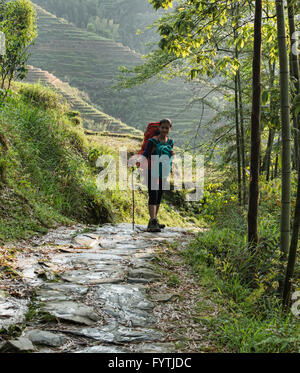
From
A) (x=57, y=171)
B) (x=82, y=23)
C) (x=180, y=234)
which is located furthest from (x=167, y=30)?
(x=82, y=23)

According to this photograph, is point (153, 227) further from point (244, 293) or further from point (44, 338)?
point (44, 338)

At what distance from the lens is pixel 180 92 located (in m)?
51.1

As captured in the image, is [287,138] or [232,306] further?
[287,138]

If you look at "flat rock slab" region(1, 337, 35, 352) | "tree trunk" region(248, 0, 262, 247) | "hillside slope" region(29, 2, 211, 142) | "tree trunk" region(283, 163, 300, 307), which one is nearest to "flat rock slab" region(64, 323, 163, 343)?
"flat rock slab" region(1, 337, 35, 352)

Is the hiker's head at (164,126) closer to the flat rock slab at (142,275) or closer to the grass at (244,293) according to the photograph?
the grass at (244,293)

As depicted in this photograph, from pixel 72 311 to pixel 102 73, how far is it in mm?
56345

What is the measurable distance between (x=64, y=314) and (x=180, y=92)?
50.9m

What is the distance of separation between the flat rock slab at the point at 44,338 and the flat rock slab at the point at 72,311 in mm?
223

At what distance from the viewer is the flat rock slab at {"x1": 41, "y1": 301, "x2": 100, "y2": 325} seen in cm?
243

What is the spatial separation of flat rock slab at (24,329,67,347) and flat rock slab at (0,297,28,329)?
15 cm

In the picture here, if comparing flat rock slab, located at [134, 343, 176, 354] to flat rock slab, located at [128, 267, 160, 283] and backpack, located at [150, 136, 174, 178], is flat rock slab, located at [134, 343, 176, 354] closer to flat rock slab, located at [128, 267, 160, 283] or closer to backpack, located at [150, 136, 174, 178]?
flat rock slab, located at [128, 267, 160, 283]

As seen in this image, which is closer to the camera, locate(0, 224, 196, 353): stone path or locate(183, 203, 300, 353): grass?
locate(0, 224, 196, 353): stone path
